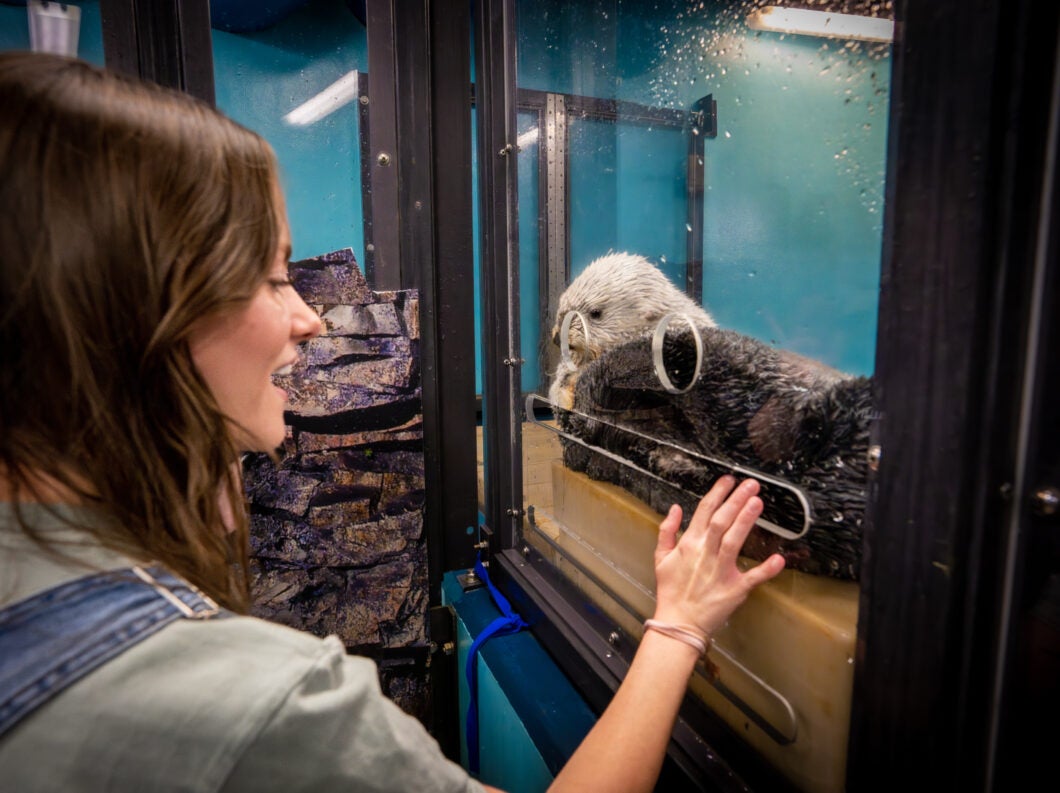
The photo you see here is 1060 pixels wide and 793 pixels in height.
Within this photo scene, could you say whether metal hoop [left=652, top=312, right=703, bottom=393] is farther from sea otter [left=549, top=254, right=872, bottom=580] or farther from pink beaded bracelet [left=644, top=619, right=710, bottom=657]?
pink beaded bracelet [left=644, top=619, right=710, bottom=657]

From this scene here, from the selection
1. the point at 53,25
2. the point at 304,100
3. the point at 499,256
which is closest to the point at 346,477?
the point at 499,256

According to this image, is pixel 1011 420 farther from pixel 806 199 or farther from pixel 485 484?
pixel 485 484

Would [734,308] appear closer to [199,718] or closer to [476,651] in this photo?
[199,718]

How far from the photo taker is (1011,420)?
34 centimetres

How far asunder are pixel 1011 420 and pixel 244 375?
22.4 inches

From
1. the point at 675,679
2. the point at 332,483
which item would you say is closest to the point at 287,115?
the point at 332,483

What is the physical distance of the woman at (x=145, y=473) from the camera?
0.32 metres

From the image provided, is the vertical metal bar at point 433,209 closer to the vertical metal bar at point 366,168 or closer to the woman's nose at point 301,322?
the vertical metal bar at point 366,168

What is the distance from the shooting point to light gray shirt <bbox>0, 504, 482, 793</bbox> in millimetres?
313

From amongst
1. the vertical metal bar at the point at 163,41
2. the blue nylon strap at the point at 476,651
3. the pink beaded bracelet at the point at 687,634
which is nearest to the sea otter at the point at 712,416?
the pink beaded bracelet at the point at 687,634

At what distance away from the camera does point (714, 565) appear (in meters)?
0.59

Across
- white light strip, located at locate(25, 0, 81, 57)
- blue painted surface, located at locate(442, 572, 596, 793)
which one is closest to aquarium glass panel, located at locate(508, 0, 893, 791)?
blue painted surface, located at locate(442, 572, 596, 793)

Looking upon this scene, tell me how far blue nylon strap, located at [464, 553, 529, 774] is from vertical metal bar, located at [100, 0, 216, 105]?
1.14 metres

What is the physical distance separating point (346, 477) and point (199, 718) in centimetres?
96
